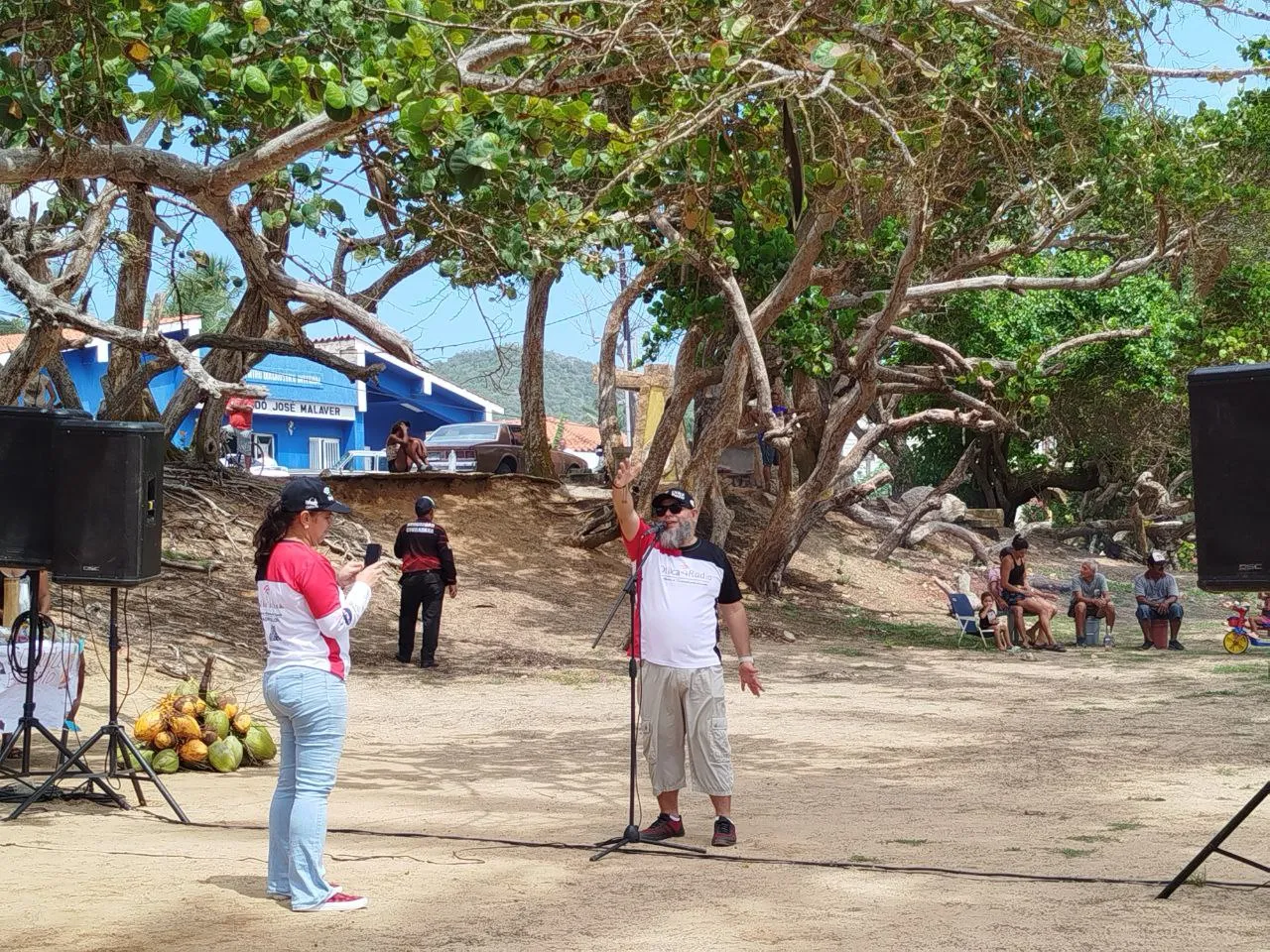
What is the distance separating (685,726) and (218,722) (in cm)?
409

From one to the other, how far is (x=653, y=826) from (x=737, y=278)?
1255 cm

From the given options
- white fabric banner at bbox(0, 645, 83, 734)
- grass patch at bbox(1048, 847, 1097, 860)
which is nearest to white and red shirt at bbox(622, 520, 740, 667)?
grass patch at bbox(1048, 847, 1097, 860)

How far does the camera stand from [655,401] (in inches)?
1001

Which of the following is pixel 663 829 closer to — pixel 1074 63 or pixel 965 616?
pixel 1074 63

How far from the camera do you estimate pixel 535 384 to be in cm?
2328

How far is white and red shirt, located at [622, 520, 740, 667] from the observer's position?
278 inches

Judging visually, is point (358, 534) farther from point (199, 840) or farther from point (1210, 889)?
point (1210, 889)

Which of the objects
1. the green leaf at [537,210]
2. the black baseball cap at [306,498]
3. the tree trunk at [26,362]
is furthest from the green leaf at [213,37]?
the tree trunk at [26,362]

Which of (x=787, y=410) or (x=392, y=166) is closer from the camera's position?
(x=392, y=166)

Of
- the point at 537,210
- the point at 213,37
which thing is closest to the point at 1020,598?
the point at 537,210

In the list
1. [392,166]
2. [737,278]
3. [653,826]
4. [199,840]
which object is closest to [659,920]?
[653,826]

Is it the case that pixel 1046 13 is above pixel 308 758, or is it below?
above

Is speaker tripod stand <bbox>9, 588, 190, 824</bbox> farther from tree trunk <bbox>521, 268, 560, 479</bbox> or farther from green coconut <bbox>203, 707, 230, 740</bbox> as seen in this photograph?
tree trunk <bbox>521, 268, 560, 479</bbox>

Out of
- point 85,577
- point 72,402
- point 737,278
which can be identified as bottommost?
point 85,577
